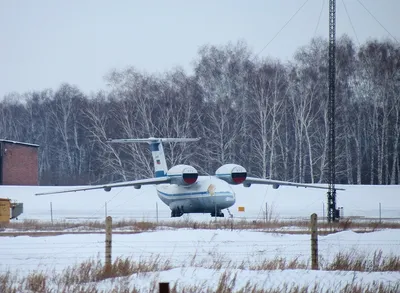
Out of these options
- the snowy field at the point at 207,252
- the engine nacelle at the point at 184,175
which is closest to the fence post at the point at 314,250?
the snowy field at the point at 207,252

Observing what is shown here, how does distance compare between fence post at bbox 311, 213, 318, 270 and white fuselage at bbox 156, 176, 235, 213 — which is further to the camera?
white fuselage at bbox 156, 176, 235, 213

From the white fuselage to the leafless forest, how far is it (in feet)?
49.6

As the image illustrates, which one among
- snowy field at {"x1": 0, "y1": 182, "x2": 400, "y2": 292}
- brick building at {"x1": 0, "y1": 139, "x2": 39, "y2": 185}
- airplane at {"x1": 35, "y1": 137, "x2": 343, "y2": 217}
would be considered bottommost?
snowy field at {"x1": 0, "y1": 182, "x2": 400, "y2": 292}

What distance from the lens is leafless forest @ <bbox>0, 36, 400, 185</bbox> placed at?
5247 centimetres

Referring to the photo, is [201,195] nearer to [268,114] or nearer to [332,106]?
[332,106]

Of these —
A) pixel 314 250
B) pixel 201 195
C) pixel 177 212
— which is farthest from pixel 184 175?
pixel 314 250

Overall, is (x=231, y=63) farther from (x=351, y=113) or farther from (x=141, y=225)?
(x=141, y=225)

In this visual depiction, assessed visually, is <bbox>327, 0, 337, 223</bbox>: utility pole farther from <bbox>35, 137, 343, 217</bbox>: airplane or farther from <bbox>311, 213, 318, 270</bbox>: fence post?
<bbox>311, 213, 318, 270</bbox>: fence post

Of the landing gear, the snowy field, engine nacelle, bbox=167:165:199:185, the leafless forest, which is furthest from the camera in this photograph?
the leafless forest

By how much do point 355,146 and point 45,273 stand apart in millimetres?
47140

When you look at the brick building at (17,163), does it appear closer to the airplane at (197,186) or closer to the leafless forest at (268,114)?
the leafless forest at (268,114)

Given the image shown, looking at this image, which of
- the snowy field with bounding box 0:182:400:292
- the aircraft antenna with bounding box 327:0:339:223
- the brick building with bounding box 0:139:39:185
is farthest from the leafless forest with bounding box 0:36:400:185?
the snowy field with bounding box 0:182:400:292

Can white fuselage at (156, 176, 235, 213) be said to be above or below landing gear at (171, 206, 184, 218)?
above

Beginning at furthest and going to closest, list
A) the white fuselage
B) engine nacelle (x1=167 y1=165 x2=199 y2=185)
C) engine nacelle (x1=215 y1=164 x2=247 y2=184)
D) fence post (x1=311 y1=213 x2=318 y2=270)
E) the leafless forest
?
the leafless forest → engine nacelle (x1=215 y1=164 x2=247 y2=184) → engine nacelle (x1=167 y1=165 x2=199 y2=185) → the white fuselage → fence post (x1=311 y1=213 x2=318 y2=270)
